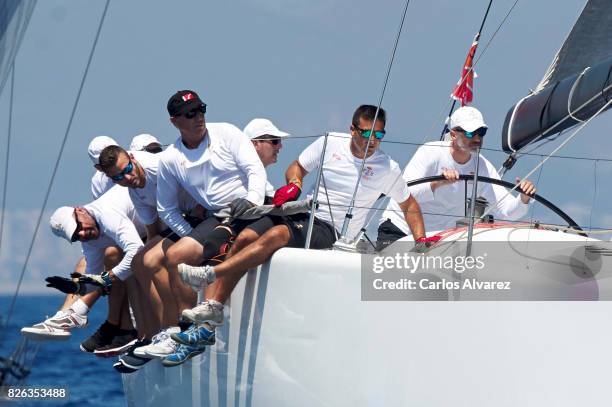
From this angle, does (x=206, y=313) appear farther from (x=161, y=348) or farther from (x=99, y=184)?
(x=99, y=184)

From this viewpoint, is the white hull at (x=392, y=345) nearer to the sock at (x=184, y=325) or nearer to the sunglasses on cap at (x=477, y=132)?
the sock at (x=184, y=325)

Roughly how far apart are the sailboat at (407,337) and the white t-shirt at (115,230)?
963 mm

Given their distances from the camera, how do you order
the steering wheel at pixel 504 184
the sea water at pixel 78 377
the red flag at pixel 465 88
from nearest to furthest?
the steering wheel at pixel 504 184 → the red flag at pixel 465 88 → the sea water at pixel 78 377

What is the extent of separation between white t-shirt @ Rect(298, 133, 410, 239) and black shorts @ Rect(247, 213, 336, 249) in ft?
0.23

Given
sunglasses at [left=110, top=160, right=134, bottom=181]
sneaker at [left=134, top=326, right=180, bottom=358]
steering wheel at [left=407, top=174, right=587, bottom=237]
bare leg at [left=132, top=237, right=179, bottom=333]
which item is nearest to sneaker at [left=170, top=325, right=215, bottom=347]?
sneaker at [left=134, top=326, right=180, bottom=358]

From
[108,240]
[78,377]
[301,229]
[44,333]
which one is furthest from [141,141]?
[78,377]

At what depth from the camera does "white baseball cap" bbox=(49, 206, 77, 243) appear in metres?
7.05

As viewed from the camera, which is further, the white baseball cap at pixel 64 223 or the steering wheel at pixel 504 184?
the white baseball cap at pixel 64 223

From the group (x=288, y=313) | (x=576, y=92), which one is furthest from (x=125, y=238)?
(x=576, y=92)

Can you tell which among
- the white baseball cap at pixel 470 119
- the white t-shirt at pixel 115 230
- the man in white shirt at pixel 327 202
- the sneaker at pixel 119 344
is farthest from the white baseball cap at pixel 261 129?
the sneaker at pixel 119 344

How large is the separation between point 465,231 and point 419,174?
1.13 m

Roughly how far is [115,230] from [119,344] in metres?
0.93

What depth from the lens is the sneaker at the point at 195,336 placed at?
19.2 ft

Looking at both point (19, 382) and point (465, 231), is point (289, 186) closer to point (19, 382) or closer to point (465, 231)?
point (465, 231)
